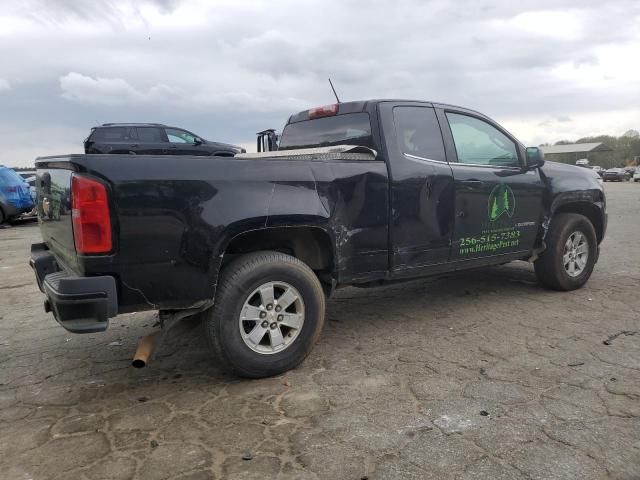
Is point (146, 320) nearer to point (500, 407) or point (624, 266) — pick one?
point (500, 407)

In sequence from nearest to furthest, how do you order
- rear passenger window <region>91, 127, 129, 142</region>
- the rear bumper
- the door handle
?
1. the rear bumper
2. the door handle
3. rear passenger window <region>91, 127, 129, 142</region>

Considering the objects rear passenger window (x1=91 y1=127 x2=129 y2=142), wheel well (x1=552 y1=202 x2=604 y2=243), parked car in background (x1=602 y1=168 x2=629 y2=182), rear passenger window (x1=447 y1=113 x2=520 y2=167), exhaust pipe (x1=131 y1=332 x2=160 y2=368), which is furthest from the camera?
parked car in background (x1=602 y1=168 x2=629 y2=182)

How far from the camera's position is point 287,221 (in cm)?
343

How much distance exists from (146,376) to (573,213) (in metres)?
4.55

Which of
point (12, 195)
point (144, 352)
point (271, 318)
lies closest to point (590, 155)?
point (12, 195)

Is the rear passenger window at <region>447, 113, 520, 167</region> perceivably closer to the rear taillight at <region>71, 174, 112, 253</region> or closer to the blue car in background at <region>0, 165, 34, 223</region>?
the rear taillight at <region>71, 174, 112, 253</region>

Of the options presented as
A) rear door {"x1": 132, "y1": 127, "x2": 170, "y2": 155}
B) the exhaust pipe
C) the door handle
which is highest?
rear door {"x1": 132, "y1": 127, "x2": 170, "y2": 155}

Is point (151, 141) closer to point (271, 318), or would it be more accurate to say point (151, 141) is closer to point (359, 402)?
point (271, 318)

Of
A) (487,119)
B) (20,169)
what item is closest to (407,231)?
(487,119)

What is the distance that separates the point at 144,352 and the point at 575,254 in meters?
4.54

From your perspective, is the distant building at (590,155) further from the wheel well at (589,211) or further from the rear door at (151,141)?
the wheel well at (589,211)

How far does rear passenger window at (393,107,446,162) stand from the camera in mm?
4223

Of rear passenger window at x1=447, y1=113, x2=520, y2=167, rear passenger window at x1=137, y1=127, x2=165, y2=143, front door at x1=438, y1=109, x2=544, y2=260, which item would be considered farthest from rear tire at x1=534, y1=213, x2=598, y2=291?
rear passenger window at x1=137, y1=127, x2=165, y2=143

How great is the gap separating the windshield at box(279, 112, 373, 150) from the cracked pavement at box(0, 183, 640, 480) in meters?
1.64
